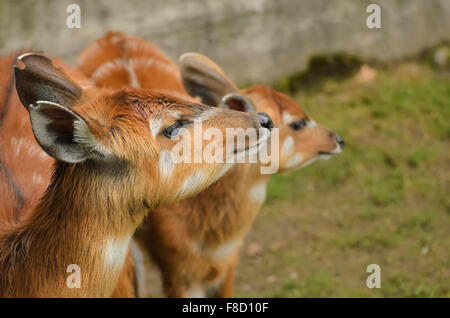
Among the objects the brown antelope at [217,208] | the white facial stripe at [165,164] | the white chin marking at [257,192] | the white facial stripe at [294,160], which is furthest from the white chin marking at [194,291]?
the white facial stripe at [165,164]

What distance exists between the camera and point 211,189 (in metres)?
4.36

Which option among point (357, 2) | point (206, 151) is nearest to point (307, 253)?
point (206, 151)

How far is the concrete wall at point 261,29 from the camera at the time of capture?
745 cm

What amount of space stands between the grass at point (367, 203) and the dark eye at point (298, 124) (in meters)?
1.60

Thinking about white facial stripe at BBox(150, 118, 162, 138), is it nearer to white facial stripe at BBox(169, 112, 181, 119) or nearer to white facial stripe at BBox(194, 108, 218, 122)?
white facial stripe at BBox(169, 112, 181, 119)

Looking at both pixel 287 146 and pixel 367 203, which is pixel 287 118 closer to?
pixel 287 146

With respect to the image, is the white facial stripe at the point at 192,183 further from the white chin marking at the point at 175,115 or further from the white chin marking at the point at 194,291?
the white chin marking at the point at 194,291

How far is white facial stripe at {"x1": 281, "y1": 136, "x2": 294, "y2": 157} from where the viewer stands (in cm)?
457

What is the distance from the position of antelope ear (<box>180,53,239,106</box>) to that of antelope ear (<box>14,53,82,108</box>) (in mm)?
1159

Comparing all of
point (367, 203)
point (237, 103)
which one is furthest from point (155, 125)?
point (367, 203)

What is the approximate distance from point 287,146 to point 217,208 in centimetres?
72

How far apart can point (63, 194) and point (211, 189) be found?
4.76ft

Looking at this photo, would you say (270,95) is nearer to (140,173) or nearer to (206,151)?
(206,151)

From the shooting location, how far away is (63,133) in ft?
9.25
